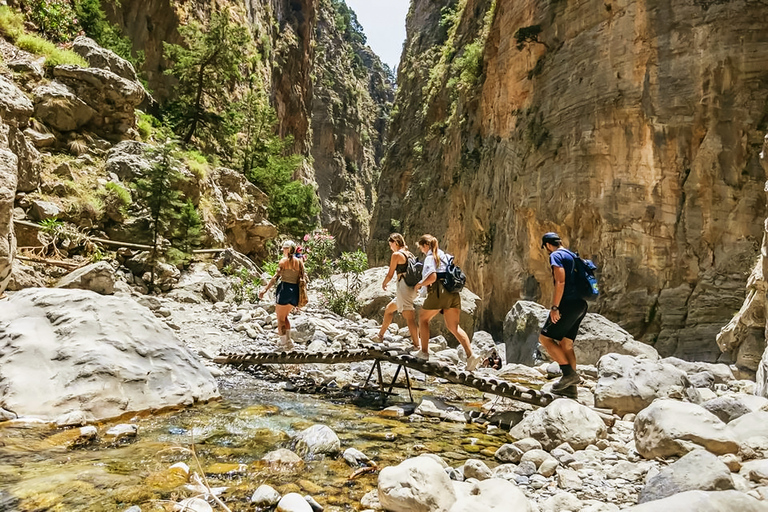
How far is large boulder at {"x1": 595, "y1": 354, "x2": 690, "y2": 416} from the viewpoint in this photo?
4.86 metres

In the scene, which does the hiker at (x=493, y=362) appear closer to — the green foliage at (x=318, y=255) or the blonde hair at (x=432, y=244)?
the blonde hair at (x=432, y=244)

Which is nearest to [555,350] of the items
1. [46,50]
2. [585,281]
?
[585,281]

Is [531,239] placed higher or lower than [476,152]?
lower

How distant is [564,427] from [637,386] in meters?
1.61

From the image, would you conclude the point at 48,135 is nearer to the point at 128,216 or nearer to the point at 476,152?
the point at 128,216

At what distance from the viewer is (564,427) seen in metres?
3.87

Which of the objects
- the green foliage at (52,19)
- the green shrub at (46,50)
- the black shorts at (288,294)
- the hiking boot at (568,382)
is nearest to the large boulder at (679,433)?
the hiking boot at (568,382)

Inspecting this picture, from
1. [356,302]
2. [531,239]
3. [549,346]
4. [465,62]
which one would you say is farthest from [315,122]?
[549,346]

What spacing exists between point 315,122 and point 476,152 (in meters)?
35.2

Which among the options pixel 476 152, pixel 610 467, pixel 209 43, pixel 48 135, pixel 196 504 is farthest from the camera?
pixel 476 152

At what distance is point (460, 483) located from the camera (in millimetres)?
2889

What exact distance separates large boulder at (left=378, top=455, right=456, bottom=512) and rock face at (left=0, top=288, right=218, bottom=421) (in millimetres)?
2672

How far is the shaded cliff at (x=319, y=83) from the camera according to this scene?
22663 mm

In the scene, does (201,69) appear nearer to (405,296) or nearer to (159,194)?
(159,194)
